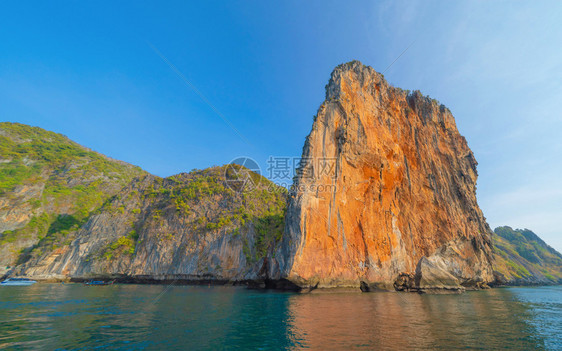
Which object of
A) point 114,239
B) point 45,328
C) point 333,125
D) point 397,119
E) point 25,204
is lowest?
point 45,328

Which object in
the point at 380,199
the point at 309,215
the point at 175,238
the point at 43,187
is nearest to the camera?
the point at 309,215

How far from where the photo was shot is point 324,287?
33.6m

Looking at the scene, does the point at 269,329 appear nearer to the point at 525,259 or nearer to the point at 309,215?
the point at 309,215

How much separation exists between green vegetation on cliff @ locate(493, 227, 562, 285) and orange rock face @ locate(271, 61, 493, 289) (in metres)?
32.4

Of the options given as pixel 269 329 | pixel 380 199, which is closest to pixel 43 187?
pixel 269 329

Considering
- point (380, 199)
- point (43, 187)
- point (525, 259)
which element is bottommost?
point (525, 259)

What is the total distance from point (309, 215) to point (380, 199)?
16.4 meters

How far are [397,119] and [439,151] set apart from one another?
13.7m

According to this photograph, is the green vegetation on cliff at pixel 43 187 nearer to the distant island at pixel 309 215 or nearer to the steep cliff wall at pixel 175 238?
the distant island at pixel 309 215

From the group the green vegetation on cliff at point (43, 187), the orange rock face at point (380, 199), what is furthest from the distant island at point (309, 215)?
the green vegetation on cliff at point (43, 187)

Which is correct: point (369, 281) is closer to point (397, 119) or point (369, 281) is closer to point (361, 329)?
point (361, 329)

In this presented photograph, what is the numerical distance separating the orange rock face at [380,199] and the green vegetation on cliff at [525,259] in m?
32.4

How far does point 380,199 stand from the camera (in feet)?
143

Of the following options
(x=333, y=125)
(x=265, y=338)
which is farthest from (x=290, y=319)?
(x=333, y=125)
